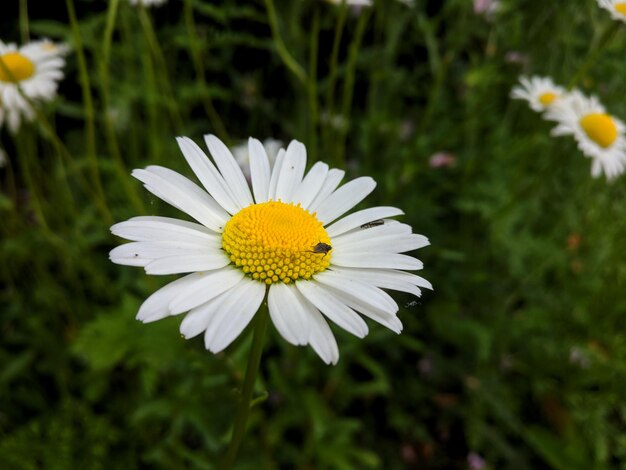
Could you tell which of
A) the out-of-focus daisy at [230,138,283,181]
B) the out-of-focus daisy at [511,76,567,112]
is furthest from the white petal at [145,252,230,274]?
the out-of-focus daisy at [511,76,567,112]

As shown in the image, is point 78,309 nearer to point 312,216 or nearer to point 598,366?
point 312,216

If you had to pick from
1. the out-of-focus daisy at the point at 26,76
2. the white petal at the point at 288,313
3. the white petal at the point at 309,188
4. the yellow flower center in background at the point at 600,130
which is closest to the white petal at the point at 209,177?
the white petal at the point at 309,188

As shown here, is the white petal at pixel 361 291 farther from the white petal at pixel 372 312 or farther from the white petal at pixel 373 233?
the white petal at pixel 373 233

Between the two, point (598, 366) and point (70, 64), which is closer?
point (598, 366)

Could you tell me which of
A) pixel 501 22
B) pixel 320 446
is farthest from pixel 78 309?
pixel 501 22

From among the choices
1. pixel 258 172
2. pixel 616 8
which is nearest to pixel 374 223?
pixel 258 172

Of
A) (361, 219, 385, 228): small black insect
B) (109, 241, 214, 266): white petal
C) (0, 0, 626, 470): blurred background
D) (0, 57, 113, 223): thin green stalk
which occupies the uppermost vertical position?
(109, 241, 214, 266): white petal

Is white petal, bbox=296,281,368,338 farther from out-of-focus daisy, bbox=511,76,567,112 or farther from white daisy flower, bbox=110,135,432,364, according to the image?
out-of-focus daisy, bbox=511,76,567,112
